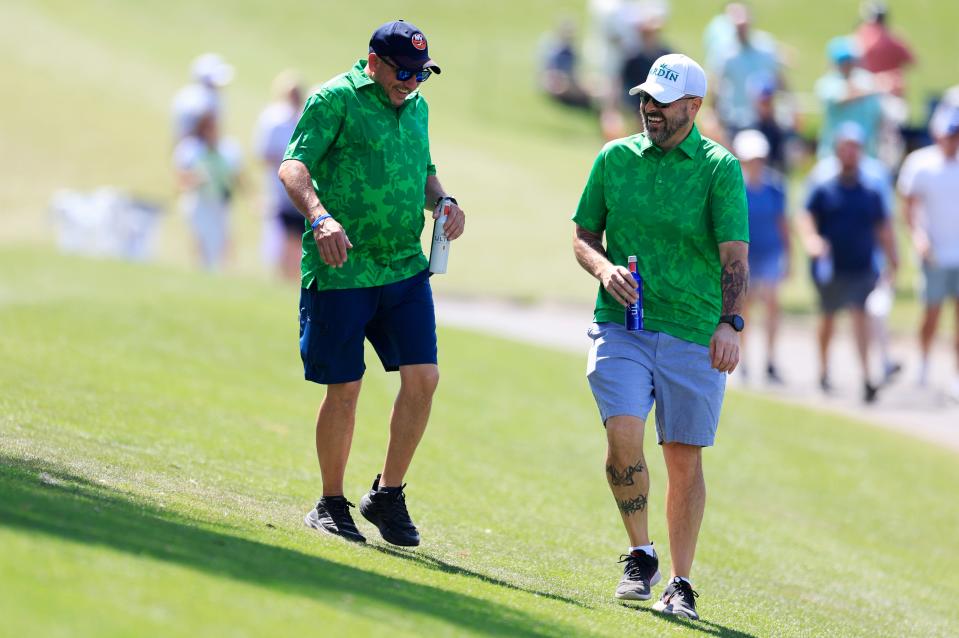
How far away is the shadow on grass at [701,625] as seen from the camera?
7135mm

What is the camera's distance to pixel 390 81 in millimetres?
7418

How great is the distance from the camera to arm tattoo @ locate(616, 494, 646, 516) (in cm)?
746

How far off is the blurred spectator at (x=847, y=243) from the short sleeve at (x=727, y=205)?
8.72m

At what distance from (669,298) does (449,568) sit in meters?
1.56

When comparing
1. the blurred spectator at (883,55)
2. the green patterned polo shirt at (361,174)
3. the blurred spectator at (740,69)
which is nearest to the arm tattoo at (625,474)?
the green patterned polo shirt at (361,174)

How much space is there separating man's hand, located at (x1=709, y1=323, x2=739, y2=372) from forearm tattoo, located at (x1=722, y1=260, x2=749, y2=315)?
89 millimetres

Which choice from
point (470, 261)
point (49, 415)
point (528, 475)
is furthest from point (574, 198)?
point (49, 415)

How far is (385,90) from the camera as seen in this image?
7461 millimetres

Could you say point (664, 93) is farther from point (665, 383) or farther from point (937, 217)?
point (937, 217)

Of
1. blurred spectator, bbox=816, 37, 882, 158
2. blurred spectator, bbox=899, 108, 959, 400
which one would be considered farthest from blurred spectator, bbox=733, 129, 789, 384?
blurred spectator, bbox=816, 37, 882, 158

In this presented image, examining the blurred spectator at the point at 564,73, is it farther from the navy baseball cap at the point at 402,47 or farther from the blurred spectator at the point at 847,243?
the navy baseball cap at the point at 402,47

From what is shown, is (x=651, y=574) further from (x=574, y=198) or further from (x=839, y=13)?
(x=839, y=13)

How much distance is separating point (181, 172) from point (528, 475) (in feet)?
30.7

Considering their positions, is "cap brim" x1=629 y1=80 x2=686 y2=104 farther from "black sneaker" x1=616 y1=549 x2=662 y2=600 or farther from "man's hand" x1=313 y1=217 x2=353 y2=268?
"black sneaker" x1=616 y1=549 x2=662 y2=600
